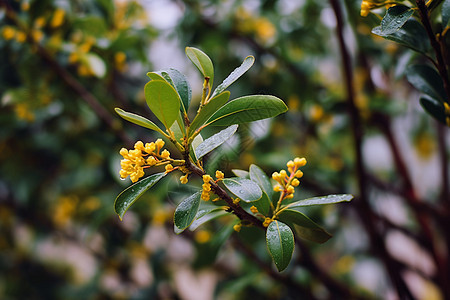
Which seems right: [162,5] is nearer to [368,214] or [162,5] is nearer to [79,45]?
[79,45]

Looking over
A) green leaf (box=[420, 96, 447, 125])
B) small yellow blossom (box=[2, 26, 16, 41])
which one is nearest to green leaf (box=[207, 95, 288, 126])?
green leaf (box=[420, 96, 447, 125])

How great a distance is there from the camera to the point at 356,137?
2.27 feet

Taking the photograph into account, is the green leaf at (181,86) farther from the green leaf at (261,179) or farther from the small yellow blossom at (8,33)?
the small yellow blossom at (8,33)

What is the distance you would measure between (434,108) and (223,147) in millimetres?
275

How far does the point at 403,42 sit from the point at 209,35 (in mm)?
784

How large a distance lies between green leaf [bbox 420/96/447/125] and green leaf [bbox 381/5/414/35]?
137 millimetres

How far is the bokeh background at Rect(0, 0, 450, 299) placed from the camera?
33.1 inches

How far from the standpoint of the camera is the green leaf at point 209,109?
0.37m

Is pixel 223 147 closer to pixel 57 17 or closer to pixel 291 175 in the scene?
pixel 291 175

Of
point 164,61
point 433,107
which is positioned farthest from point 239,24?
point 433,107

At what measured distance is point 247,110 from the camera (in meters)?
0.38

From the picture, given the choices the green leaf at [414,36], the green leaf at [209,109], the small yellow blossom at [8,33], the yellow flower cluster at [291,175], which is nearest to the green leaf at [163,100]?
the green leaf at [209,109]

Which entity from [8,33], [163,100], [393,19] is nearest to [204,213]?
[163,100]

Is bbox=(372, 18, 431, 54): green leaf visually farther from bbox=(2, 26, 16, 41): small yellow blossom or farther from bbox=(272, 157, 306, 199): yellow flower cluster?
bbox=(2, 26, 16, 41): small yellow blossom
